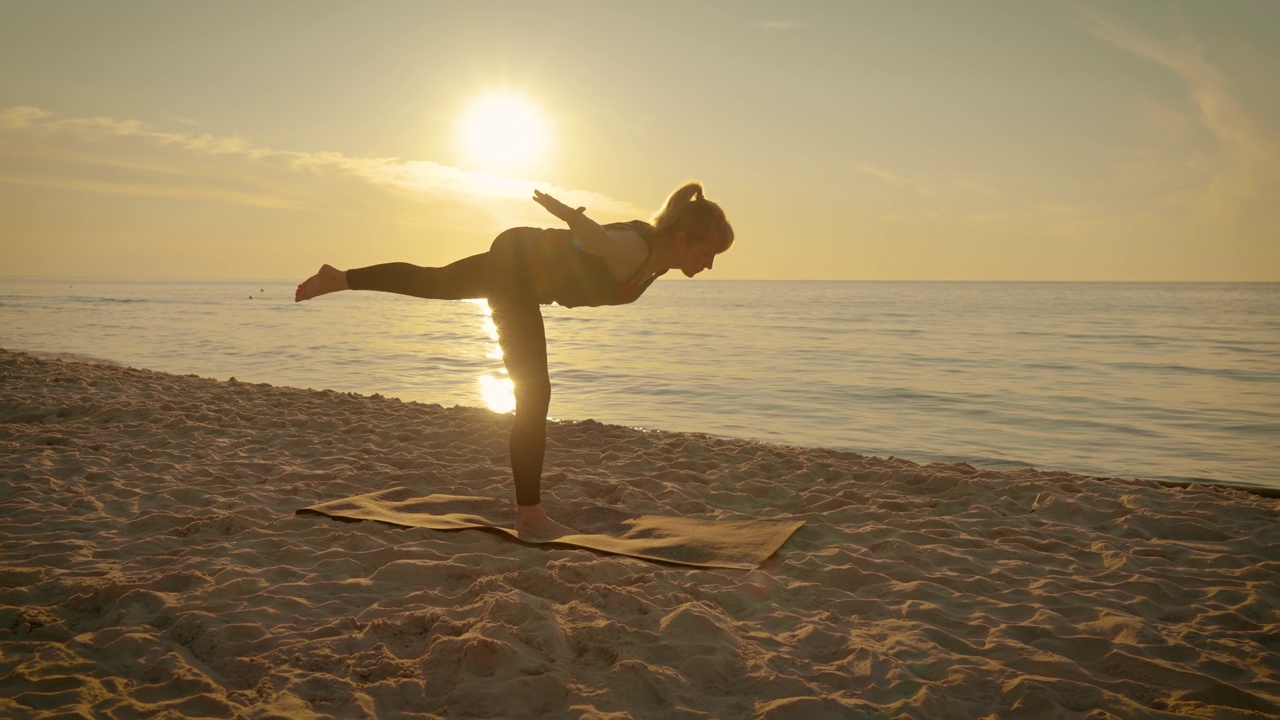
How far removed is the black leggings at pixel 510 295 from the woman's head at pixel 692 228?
0.81m

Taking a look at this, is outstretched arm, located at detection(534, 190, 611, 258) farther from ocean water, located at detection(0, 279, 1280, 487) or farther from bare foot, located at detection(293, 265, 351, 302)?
ocean water, located at detection(0, 279, 1280, 487)

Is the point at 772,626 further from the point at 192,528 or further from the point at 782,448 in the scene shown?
the point at 782,448

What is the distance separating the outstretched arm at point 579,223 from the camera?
11.7 feet

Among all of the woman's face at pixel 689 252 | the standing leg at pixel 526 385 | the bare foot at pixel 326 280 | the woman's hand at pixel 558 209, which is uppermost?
the woman's hand at pixel 558 209

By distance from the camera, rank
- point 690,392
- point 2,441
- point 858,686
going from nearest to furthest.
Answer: point 858,686 < point 2,441 < point 690,392

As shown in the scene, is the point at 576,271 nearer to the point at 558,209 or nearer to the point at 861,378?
the point at 558,209

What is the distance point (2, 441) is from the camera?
20.7 feet

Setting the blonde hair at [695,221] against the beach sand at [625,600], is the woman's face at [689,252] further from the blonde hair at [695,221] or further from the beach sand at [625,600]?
the beach sand at [625,600]

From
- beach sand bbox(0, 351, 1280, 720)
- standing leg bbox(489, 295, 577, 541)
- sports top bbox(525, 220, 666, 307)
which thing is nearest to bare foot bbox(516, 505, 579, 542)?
standing leg bbox(489, 295, 577, 541)

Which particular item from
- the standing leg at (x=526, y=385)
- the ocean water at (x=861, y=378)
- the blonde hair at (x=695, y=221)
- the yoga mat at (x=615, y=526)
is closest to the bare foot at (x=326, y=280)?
the standing leg at (x=526, y=385)

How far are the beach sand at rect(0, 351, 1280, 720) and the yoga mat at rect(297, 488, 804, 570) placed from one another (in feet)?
0.33

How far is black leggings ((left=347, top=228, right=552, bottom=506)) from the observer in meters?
4.22

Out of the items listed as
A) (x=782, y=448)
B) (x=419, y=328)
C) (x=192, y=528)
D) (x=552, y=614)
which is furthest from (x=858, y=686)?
(x=419, y=328)

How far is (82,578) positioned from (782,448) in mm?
5547
